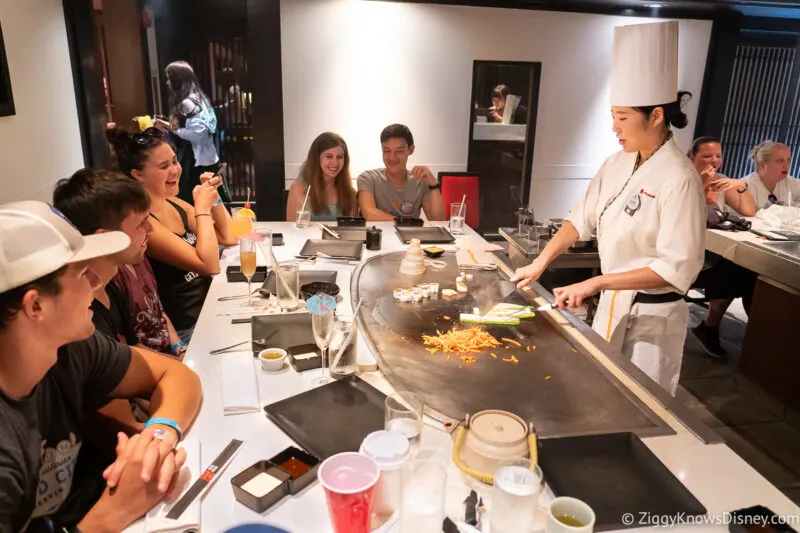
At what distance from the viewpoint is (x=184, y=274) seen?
2328 mm

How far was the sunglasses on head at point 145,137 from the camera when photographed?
2.28m

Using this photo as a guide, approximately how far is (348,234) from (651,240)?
4.79 feet

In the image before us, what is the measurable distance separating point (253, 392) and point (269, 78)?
11.5ft

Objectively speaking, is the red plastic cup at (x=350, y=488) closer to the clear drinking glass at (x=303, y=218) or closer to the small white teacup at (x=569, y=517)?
the small white teacup at (x=569, y=517)

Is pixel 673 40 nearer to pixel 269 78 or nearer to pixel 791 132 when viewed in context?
pixel 269 78

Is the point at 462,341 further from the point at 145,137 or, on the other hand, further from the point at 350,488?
the point at 145,137

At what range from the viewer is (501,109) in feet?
15.9

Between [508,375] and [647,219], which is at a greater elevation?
[647,219]

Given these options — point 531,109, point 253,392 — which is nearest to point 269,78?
point 531,109

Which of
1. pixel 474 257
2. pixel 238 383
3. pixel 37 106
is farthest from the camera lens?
pixel 37 106

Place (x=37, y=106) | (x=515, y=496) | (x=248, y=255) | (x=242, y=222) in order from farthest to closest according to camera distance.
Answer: (x=37, y=106) < (x=242, y=222) < (x=248, y=255) < (x=515, y=496)

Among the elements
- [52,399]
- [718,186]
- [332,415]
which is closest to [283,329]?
[332,415]

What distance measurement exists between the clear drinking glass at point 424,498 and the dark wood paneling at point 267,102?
381cm

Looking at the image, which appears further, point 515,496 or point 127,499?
point 127,499
